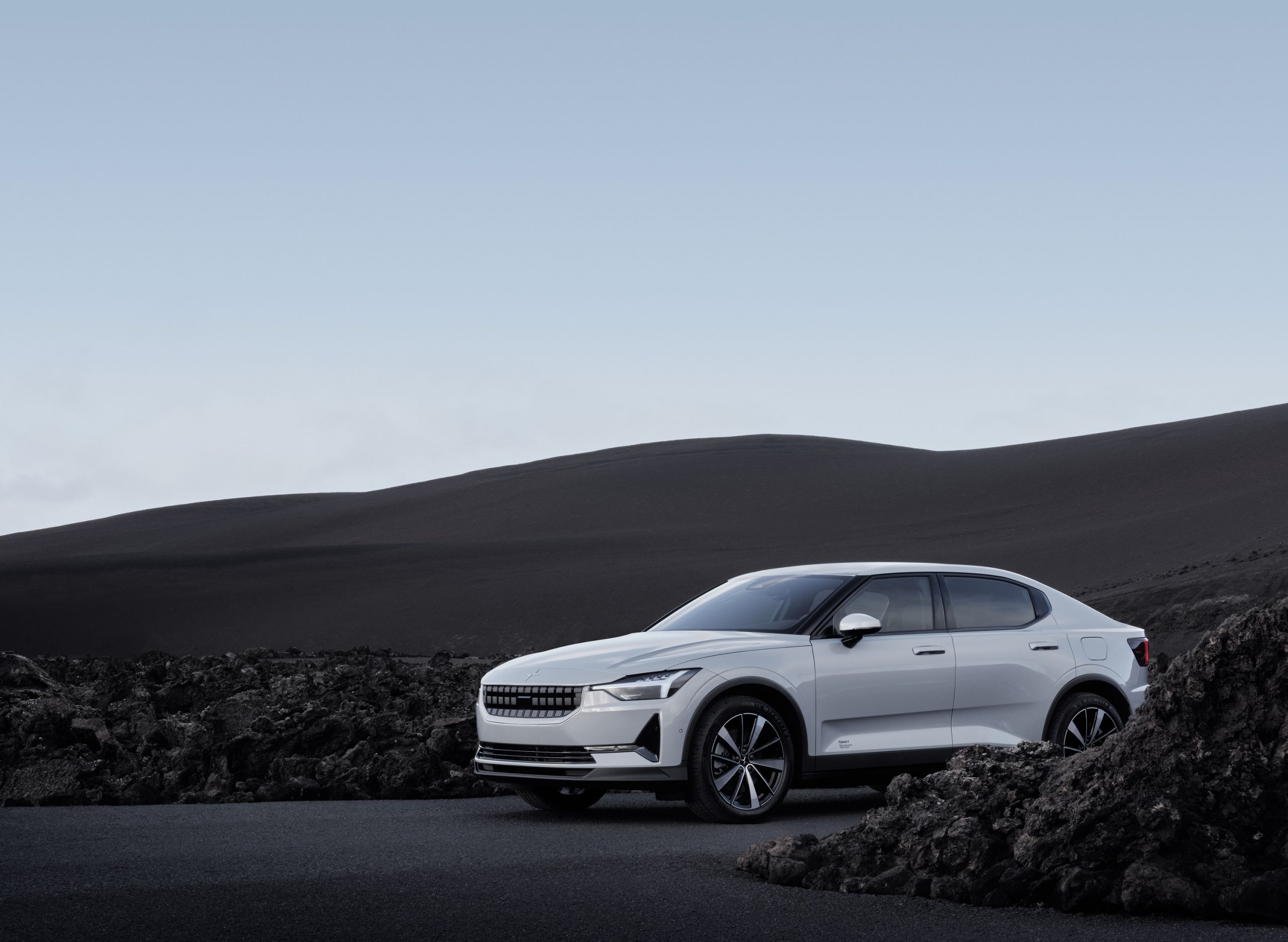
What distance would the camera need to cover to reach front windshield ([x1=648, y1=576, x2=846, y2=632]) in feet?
37.0

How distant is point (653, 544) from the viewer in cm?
6881

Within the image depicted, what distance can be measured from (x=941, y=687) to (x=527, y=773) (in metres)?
2.95

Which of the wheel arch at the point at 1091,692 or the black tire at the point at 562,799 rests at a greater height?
the wheel arch at the point at 1091,692

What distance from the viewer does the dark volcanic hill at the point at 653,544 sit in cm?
4962

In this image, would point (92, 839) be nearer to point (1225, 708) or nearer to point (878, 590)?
point (878, 590)

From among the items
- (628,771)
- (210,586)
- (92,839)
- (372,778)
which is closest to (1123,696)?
(628,771)

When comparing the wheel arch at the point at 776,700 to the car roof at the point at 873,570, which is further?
the car roof at the point at 873,570

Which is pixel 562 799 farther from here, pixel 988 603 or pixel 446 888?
pixel 446 888

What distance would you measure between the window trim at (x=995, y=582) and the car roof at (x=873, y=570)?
23mm

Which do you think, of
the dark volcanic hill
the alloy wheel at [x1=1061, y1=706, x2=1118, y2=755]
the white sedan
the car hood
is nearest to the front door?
the white sedan

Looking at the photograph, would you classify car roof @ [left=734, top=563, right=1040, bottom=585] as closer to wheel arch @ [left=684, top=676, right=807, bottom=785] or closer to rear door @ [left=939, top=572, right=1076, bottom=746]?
rear door @ [left=939, top=572, right=1076, bottom=746]

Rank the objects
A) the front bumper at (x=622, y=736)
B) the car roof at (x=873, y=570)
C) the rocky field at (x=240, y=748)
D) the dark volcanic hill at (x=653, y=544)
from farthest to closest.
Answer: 1. the dark volcanic hill at (x=653, y=544)
2. the rocky field at (x=240, y=748)
3. the car roof at (x=873, y=570)
4. the front bumper at (x=622, y=736)

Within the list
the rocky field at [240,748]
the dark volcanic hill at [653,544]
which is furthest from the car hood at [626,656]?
the dark volcanic hill at [653,544]

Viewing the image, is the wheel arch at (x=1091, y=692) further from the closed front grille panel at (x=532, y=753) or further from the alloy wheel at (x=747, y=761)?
the closed front grille panel at (x=532, y=753)
